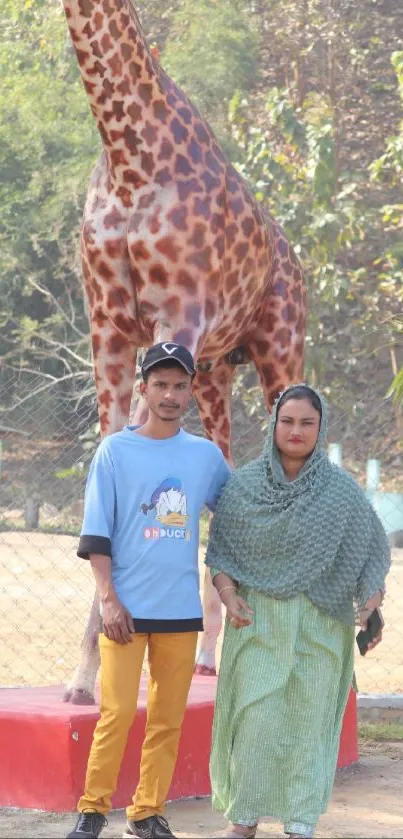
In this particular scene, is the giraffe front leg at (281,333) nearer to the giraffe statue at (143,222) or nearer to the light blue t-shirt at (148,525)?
the giraffe statue at (143,222)

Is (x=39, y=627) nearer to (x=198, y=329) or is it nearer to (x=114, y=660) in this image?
(x=198, y=329)

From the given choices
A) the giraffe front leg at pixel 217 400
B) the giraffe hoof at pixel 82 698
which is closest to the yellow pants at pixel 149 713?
the giraffe hoof at pixel 82 698

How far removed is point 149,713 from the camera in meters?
3.94

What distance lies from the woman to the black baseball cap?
30cm

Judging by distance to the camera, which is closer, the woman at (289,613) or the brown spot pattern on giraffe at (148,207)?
the woman at (289,613)

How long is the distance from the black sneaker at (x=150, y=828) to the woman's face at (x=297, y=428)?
111cm

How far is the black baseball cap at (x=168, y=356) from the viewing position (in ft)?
12.9

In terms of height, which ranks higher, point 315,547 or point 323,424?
point 323,424

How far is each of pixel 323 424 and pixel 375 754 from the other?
97.8 inches

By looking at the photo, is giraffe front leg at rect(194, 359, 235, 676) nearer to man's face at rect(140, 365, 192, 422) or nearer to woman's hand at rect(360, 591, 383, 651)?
man's face at rect(140, 365, 192, 422)

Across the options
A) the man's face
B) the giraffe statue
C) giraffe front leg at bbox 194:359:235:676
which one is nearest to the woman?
the man's face

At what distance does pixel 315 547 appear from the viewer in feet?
12.4

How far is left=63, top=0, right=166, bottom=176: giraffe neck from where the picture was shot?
4773 mm

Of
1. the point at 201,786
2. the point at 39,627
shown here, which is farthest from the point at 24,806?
the point at 39,627
